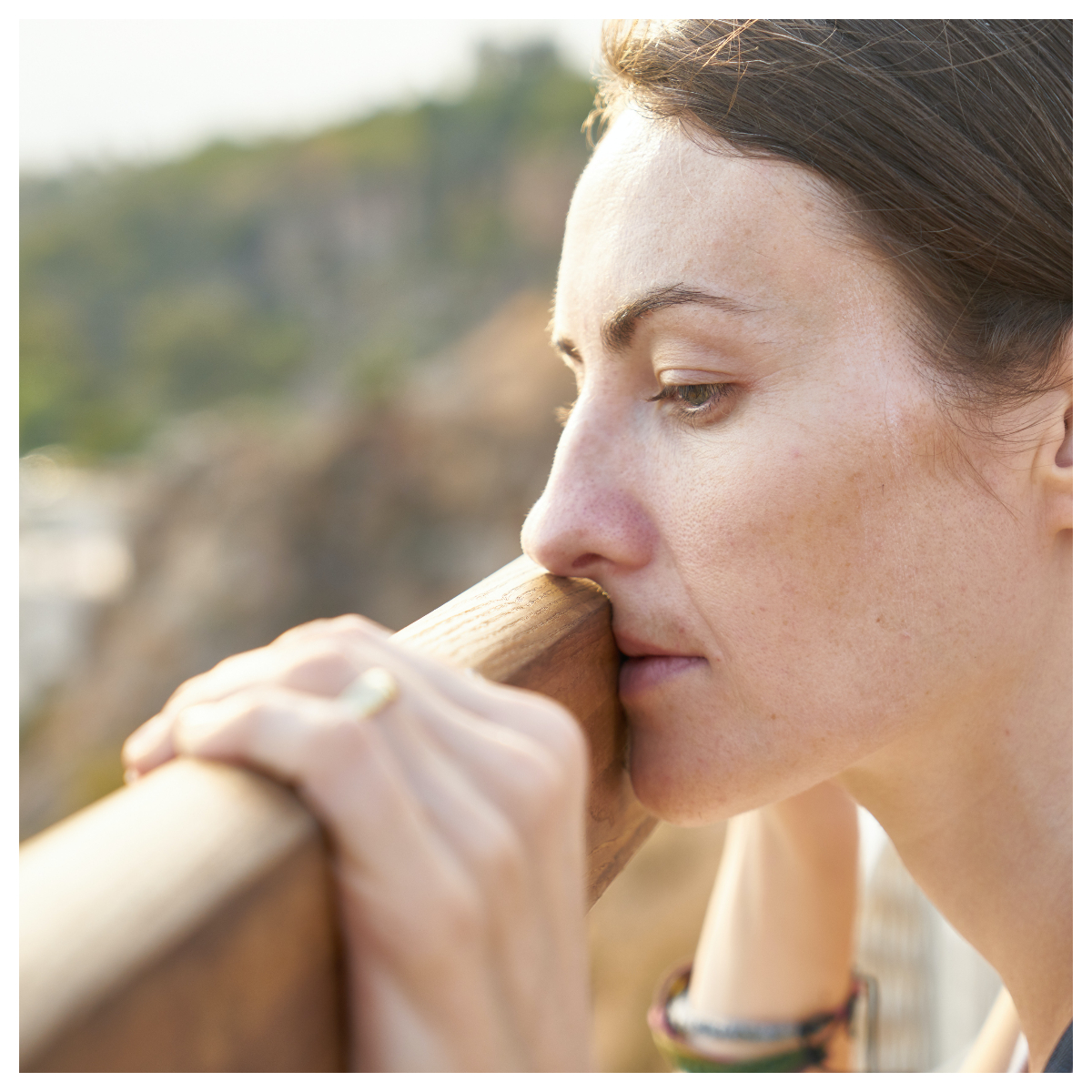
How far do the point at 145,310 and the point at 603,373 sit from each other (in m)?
25.6

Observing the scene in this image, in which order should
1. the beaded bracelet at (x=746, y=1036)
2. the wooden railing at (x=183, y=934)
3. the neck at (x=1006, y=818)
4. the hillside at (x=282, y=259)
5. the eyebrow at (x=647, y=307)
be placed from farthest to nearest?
the hillside at (x=282, y=259), the beaded bracelet at (x=746, y=1036), the neck at (x=1006, y=818), the eyebrow at (x=647, y=307), the wooden railing at (x=183, y=934)

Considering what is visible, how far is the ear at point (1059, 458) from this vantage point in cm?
80

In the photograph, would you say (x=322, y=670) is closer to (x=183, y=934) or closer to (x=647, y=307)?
(x=183, y=934)

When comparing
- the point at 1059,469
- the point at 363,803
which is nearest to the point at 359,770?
the point at 363,803

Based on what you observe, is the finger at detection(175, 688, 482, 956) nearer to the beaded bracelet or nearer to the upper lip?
the upper lip

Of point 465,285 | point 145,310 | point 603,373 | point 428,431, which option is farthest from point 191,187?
point 603,373

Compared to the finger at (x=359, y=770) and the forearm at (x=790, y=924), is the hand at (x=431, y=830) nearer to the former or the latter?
the finger at (x=359, y=770)

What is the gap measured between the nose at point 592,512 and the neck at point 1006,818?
1.03ft

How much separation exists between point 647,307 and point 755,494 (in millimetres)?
162

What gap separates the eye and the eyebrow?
0.17 feet

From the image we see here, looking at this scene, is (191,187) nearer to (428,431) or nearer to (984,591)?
(428,431)

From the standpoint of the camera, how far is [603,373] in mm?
786

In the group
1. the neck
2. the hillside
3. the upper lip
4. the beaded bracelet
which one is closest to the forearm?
the beaded bracelet

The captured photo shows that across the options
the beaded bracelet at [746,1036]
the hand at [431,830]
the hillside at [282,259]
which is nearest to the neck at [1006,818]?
the beaded bracelet at [746,1036]
